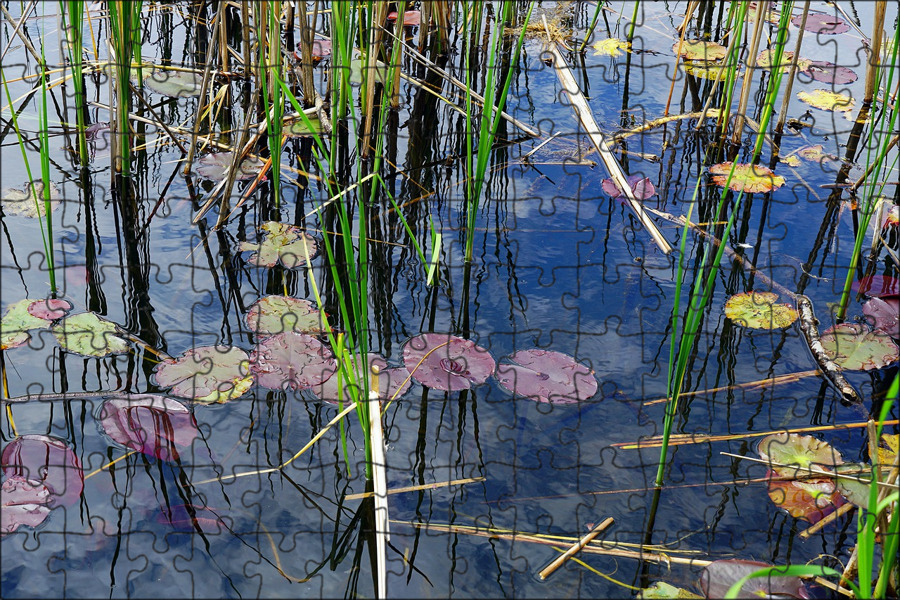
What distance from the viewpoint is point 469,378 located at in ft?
7.92

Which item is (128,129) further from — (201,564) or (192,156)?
(201,564)

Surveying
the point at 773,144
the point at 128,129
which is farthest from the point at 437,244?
the point at 773,144

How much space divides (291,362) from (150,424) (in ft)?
1.39

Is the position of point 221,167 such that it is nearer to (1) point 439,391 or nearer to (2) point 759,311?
(1) point 439,391

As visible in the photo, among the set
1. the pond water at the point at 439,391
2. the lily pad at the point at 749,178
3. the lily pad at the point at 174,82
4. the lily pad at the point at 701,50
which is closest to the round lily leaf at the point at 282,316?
the pond water at the point at 439,391

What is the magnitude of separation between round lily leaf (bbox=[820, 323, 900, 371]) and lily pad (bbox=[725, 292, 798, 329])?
5.3 inches

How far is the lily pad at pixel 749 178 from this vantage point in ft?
10.8

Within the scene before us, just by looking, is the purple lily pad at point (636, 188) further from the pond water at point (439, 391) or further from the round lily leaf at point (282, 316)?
the round lily leaf at point (282, 316)

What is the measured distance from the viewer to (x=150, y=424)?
2203 mm

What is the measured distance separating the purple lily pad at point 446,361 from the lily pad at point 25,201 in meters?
1.53

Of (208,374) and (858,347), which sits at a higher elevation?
(858,347)

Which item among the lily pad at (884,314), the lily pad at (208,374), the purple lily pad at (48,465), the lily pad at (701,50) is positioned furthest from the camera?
the lily pad at (701,50)

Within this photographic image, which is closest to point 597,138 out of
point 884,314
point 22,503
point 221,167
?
point 884,314

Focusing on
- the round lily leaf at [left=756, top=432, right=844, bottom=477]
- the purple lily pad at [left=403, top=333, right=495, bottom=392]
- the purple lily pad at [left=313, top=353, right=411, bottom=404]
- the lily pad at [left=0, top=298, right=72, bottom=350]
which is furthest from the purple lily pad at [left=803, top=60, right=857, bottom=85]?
the lily pad at [left=0, top=298, right=72, bottom=350]
